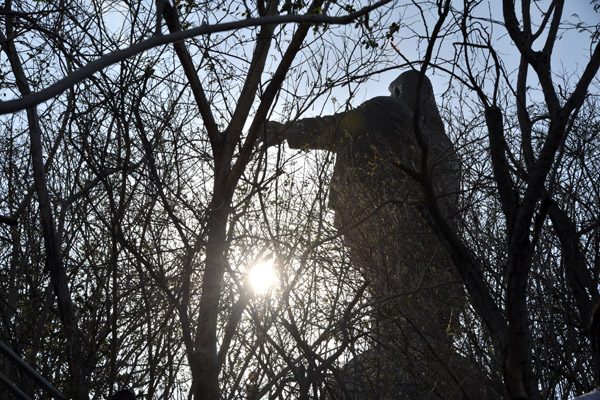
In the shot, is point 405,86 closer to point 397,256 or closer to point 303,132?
point 397,256

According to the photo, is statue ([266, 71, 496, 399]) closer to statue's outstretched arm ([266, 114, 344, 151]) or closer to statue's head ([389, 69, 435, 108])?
statue's outstretched arm ([266, 114, 344, 151])

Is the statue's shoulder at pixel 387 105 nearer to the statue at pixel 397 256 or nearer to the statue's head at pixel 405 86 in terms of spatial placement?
the statue's head at pixel 405 86

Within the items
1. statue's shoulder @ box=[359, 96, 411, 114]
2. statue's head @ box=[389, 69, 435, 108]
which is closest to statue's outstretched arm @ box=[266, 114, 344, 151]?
statue's shoulder @ box=[359, 96, 411, 114]

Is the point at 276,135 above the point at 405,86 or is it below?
below

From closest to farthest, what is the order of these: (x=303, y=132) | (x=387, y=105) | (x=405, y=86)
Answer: (x=303, y=132), (x=387, y=105), (x=405, y=86)

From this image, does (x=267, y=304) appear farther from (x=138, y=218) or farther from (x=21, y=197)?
(x=21, y=197)

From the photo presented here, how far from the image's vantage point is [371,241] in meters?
8.32

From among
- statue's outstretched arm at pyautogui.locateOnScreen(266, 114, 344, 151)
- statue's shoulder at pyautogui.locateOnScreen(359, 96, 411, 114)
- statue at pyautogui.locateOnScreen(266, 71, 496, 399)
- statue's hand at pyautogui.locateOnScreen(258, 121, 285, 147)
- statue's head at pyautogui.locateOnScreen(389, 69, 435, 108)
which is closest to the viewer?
statue's hand at pyautogui.locateOnScreen(258, 121, 285, 147)

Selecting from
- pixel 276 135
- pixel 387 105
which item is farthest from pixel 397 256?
pixel 387 105

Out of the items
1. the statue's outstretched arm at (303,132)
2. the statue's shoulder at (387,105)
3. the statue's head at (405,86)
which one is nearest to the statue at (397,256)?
the statue's outstretched arm at (303,132)

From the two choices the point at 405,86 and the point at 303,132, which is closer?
the point at 303,132

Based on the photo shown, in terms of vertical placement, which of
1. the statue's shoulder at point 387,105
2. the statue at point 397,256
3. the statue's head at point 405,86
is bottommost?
the statue at point 397,256

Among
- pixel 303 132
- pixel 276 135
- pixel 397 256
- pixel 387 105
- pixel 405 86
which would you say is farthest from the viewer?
pixel 405 86

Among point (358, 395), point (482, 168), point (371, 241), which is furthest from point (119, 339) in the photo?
point (482, 168)
